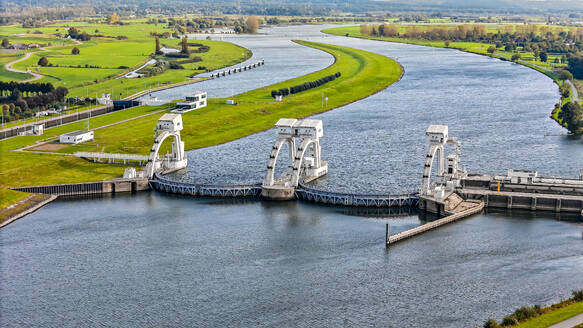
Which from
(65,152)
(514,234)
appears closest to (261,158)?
(65,152)

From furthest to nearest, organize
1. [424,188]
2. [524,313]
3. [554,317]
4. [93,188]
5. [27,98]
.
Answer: [27,98]
[93,188]
[424,188]
[524,313]
[554,317]

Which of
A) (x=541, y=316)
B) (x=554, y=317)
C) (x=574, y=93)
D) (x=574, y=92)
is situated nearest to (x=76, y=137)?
(x=541, y=316)

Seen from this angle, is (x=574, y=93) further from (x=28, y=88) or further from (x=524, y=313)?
(x=524, y=313)

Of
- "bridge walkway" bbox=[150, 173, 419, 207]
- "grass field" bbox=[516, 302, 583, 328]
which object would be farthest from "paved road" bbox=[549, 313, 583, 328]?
"bridge walkway" bbox=[150, 173, 419, 207]

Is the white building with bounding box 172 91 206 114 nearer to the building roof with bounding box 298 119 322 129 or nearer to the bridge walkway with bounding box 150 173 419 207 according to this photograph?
the bridge walkway with bounding box 150 173 419 207

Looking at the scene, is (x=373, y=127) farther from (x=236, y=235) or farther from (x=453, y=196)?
(x=236, y=235)

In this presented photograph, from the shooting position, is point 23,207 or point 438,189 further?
point 23,207

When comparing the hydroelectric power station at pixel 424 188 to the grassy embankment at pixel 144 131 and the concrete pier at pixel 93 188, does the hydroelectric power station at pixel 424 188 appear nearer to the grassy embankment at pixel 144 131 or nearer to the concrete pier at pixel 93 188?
the concrete pier at pixel 93 188
